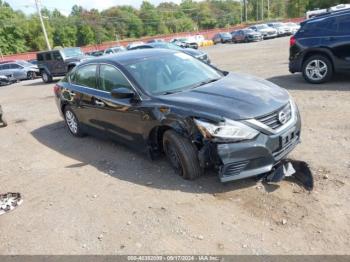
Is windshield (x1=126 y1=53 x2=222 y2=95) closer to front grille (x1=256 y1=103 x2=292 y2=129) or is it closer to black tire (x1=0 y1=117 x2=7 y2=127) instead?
front grille (x1=256 y1=103 x2=292 y2=129)

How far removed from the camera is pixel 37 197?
4812 millimetres

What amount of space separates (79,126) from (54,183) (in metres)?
1.88

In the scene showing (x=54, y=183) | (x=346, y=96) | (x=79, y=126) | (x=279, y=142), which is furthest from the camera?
(x=346, y=96)

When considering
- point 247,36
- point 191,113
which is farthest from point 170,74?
point 247,36

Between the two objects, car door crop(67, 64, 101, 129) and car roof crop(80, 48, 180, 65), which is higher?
car roof crop(80, 48, 180, 65)

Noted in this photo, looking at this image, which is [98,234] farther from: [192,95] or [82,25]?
[82,25]

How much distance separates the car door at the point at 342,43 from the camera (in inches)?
316

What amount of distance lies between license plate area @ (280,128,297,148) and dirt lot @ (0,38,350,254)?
47 centimetres

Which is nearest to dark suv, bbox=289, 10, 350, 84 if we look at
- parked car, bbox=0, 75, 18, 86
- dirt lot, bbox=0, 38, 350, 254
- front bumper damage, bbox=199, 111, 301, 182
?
dirt lot, bbox=0, 38, 350, 254

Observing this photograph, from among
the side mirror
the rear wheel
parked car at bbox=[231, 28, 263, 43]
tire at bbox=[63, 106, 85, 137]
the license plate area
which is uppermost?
the side mirror

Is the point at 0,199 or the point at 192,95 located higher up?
the point at 192,95

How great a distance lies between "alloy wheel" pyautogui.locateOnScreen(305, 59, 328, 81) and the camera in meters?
8.57

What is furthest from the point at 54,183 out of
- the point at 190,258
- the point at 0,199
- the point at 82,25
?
the point at 82,25

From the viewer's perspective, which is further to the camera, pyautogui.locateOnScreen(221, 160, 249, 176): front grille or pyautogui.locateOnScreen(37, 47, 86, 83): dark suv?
pyautogui.locateOnScreen(37, 47, 86, 83): dark suv
